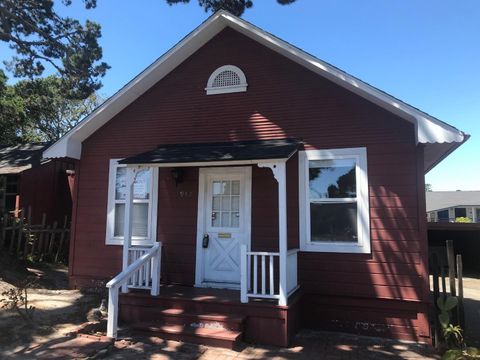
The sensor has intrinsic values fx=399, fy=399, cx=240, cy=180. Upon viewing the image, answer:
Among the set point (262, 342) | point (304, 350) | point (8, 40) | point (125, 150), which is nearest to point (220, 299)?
point (262, 342)

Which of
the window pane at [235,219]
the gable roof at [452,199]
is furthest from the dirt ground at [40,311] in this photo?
the gable roof at [452,199]

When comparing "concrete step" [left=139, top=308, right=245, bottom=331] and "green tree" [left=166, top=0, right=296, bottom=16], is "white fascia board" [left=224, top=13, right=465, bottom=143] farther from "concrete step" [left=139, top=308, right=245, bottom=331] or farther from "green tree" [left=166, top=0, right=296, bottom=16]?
"green tree" [left=166, top=0, right=296, bottom=16]

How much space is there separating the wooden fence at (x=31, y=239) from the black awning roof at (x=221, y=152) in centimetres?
603

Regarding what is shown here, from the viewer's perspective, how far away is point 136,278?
771cm

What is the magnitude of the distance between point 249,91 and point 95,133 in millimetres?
3664

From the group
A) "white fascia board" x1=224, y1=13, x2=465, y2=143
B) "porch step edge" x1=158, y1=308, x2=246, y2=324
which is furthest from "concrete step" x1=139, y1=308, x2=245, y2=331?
"white fascia board" x1=224, y1=13, x2=465, y2=143

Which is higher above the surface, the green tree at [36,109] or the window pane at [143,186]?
the green tree at [36,109]

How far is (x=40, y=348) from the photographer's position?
213 inches

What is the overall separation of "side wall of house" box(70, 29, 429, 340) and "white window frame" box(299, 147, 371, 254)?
105mm

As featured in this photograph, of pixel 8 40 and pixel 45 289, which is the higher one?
pixel 8 40

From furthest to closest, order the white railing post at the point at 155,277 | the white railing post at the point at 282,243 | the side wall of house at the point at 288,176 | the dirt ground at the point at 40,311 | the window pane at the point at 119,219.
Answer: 1. the window pane at the point at 119,219
2. the white railing post at the point at 155,277
3. the side wall of house at the point at 288,176
4. the white railing post at the point at 282,243
5. the dirt ground at the point at 40,311

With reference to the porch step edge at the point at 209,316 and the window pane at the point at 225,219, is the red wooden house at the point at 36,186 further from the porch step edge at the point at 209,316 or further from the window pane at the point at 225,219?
the porch step edge at the point at 209,316

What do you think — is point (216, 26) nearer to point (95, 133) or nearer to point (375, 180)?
point (95, 133)

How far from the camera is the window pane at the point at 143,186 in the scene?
8.56m
